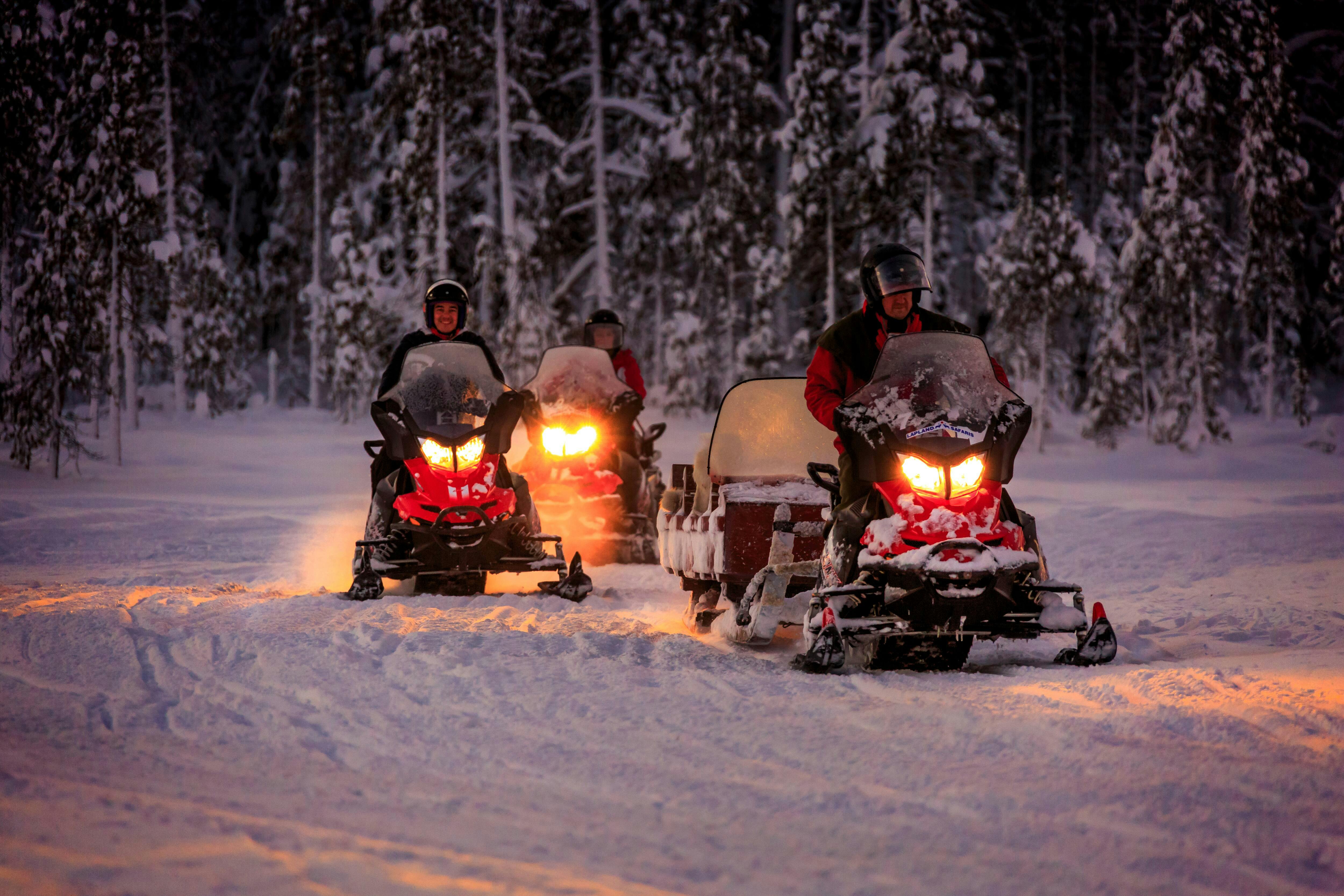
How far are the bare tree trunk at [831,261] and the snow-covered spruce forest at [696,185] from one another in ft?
0.38

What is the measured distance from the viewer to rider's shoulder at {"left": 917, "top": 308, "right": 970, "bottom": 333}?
5449mm

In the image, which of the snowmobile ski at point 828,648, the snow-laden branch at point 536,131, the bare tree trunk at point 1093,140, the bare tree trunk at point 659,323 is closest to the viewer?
the snowmobile ski at point 828,648

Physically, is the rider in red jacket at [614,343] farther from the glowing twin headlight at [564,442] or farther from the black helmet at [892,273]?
the black helmet at [892,273]

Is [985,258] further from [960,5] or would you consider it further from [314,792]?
[314,792]

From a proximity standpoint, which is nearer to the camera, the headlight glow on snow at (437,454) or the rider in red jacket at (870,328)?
the rider in red jacket at (870,328)

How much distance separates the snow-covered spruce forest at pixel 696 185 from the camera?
74.4ft

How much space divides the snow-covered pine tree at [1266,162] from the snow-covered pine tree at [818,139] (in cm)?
931

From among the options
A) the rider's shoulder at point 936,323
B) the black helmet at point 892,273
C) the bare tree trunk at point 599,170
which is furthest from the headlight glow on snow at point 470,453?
the bare tree trunk at point 599,170

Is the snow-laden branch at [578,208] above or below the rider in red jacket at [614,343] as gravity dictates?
above

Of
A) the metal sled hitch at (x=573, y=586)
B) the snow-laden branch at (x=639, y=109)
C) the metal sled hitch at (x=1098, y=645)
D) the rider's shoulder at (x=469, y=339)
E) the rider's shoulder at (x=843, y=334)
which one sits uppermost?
the snow-laden branch at (x=639, y=109)

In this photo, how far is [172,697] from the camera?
4133 millimetres

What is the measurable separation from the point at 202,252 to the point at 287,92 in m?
5.08

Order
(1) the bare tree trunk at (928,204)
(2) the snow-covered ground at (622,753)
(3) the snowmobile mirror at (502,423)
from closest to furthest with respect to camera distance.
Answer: (2) the snow-covered ground at (622,753), (3) the snowmobile mirror at (502,423), (1) the bare tree trunk at (928,204)

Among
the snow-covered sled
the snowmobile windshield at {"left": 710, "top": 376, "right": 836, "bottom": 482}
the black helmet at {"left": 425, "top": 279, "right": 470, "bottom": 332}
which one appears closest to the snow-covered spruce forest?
the black helmet at {"left": 425, "top": 279, "right": 470, "bottom": 332}
